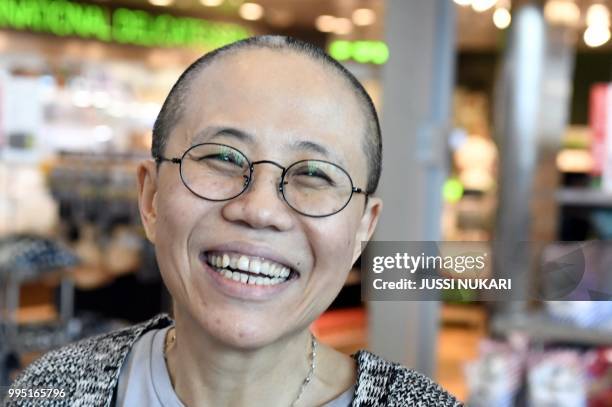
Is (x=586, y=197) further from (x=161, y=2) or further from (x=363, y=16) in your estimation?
(x=161, y=2)

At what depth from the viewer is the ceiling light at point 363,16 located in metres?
4.45

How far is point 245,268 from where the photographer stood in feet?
2.93

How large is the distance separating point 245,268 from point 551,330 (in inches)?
73.4

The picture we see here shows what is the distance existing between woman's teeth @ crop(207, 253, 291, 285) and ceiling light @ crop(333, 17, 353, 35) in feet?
13.9

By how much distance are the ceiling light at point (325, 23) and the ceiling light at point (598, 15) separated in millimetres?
1791

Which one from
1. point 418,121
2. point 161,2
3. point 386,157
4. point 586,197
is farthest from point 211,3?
point 586,197

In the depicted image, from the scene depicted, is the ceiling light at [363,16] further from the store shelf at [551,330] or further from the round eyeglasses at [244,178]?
the round eyeglasses at [244,178]

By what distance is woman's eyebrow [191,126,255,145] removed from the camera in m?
0.90

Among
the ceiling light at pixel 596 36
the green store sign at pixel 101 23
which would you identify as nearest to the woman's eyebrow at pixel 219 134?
the ceiling light at pixel 596 36

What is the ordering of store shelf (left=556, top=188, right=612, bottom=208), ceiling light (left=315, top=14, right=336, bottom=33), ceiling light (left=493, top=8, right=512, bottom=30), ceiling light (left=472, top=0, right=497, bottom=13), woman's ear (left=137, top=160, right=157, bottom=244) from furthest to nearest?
ceiling light (left=315, top=14, right=336, bottom=33)
ceiling light (left=493, top=8, right=512, bottom=30)
ceiling light (left=472, top=0, right=497, bottom=13)
store shelf (left=556, top=188, right=612, bottom=208)
woman's ear (left=137, top=160, right=157, bottom=244)

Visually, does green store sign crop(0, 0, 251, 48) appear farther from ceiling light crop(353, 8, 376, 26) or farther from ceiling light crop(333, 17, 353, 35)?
ceiling light crop(353, 8, 376, 26)

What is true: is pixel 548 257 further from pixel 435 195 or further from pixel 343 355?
pixel 435 195

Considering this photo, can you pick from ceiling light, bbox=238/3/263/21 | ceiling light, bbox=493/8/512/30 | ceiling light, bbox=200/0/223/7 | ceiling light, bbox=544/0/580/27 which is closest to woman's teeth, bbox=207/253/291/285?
ceiling light, bbox=493/8/512/30

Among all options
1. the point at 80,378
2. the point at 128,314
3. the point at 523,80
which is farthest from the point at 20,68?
the point at 80,378
